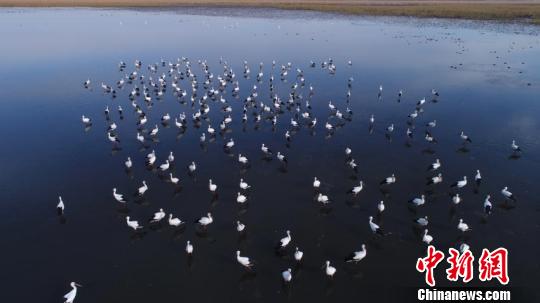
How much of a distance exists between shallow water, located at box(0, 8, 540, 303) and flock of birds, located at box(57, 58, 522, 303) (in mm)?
504

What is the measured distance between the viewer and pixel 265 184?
29.4 metres

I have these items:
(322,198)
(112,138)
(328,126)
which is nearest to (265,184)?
(322,198)

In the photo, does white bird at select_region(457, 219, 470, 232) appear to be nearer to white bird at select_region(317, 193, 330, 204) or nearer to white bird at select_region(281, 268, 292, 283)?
white bird at select_region(317, 193, 330, 204)

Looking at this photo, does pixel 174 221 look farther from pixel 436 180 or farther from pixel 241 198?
Answer: pixel 436 180

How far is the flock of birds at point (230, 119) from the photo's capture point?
80.1 feet

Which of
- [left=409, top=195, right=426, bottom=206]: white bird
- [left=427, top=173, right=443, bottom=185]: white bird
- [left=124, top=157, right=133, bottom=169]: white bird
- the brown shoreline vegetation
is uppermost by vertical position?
the brown shoreline vegetation

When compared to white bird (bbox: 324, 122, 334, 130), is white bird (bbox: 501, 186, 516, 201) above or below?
below

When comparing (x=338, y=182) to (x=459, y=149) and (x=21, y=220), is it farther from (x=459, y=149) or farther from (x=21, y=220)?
(x=21, y=220)

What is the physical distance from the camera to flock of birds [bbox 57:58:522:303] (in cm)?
2442

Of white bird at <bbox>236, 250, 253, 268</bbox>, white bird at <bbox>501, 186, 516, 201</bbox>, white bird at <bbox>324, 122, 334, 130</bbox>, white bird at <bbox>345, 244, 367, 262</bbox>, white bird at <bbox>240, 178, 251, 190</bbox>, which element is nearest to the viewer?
white bird at <bbox>236, 250, 253, 268</bbox>

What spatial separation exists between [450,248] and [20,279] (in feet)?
66.3

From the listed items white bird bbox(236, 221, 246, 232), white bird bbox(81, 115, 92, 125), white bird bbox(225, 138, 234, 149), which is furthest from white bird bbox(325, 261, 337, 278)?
white bird bbox(81, 115, 92, 125)

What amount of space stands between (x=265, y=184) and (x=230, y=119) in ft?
37.9

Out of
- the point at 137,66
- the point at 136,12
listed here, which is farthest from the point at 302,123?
the point at 136,12
